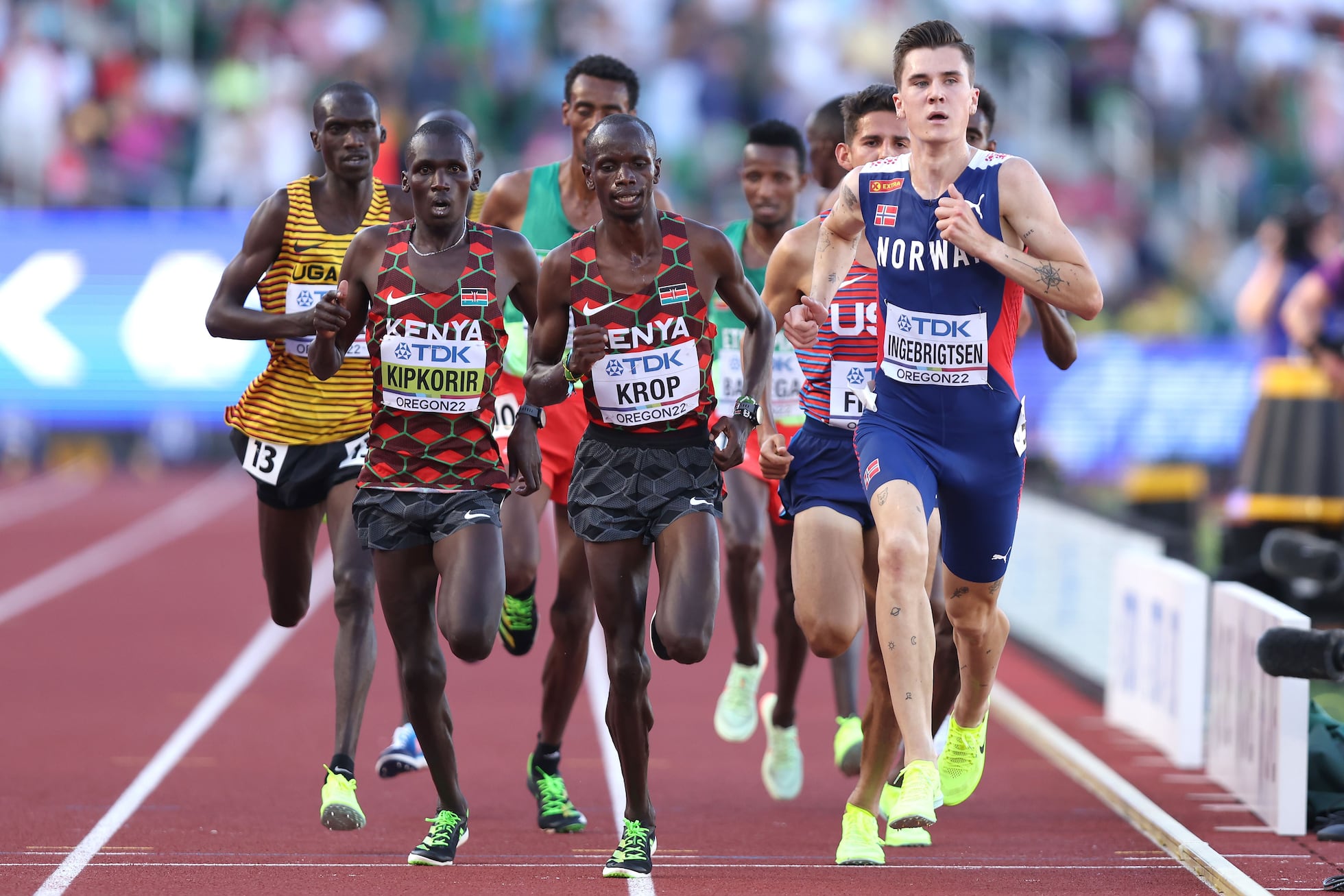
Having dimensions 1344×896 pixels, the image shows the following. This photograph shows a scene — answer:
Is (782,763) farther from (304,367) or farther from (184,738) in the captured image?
(184,738)

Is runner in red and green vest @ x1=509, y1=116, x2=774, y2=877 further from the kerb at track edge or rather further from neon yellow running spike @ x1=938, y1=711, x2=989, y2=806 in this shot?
the kerb at track edge

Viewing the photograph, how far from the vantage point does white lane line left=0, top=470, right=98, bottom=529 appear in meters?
18.6

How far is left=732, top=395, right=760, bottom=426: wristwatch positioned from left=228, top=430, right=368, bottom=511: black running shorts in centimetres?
147

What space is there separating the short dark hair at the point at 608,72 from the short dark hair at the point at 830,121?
80cm

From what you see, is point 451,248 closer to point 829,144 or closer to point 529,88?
point 829,144

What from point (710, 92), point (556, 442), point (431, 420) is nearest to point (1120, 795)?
point (556, 442)

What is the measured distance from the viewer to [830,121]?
816 cm

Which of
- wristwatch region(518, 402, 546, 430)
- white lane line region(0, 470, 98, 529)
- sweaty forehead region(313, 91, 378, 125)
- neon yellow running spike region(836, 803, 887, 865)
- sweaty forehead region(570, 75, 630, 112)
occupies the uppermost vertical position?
sweaty forehead region(570, 75, 630, 112)

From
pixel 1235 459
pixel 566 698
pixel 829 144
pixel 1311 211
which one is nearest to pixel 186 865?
pixel 566 698

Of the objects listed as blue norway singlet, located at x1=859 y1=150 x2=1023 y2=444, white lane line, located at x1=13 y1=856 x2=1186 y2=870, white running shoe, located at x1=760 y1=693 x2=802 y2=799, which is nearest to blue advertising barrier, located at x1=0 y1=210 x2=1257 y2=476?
white running shoe, located at x1=760 y1=693 x2=802 y2=799

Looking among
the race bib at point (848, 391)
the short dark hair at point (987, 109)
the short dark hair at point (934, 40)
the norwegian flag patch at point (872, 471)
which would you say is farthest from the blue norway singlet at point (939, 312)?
the short dark hair at point (987, 109)

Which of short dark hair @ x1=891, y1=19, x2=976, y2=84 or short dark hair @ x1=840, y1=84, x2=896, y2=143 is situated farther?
short dark hair @ x1=840, y1=84, x2=896, y2=143

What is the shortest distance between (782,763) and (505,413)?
1.72 m

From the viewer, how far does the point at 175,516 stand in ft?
61.8
